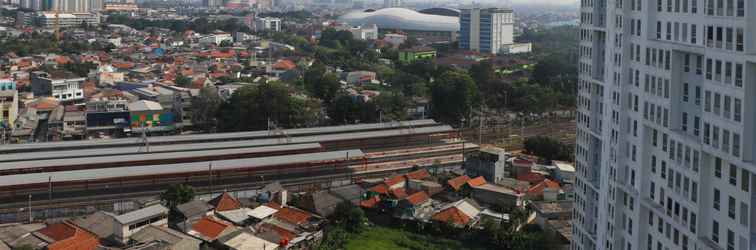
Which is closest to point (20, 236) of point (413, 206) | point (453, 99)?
point (413, 206)

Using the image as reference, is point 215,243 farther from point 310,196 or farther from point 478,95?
point 478,95

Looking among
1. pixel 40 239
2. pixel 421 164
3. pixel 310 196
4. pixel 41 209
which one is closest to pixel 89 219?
pixel 40 239

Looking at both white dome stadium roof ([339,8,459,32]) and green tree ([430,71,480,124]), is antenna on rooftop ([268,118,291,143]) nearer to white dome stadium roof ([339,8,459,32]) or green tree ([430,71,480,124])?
green tree ([430,71,480,124])

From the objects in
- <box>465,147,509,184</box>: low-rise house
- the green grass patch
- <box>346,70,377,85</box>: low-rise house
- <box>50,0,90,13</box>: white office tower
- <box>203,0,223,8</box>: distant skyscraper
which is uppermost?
<box>203,0,223,8</box>: distant skyscraper

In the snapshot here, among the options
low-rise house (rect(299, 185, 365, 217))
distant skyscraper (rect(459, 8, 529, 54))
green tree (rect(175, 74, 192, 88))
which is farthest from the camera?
distant skyscraper (rect(459, 8, 529, 54))

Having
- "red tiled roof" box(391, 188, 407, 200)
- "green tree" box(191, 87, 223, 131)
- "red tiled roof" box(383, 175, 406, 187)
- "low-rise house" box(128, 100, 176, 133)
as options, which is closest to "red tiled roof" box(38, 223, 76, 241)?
"red tiled roof" box(391, 188, 407, 200)

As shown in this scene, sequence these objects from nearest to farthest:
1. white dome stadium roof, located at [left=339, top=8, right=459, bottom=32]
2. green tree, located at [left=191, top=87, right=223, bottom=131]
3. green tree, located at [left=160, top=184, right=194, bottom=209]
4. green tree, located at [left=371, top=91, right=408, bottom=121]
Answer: green tree, located at [left=160, top=184, right=194, bottom=209] → green tree, located at [left=191, top=87, right=223, bottom=131] → green tree, located at [left=371, top=91, right=408, bottom=121] → white dome stadium roof, located at [left=339, top=8, right=459, bottom=32]

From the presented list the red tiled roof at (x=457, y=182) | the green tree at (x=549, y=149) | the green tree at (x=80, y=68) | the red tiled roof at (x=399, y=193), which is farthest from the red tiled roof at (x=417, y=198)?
the green tree at (x=80, y=68)
